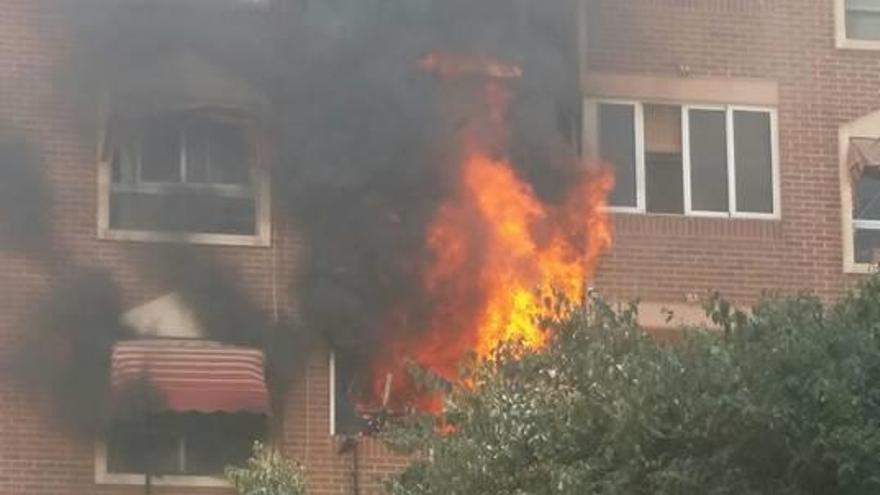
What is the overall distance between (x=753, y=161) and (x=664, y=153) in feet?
2.89

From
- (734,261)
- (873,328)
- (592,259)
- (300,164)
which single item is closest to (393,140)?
(300,164)

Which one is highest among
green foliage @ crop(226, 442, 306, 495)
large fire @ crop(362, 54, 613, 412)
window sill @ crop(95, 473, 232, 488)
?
large fire @ crop(362, 54, 613, 412)

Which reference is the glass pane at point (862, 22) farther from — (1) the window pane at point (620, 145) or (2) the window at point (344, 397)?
(2) the window at point (344, 397)

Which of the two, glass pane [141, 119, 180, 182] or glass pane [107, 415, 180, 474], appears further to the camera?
glass pane [141, 119, 180, 182]

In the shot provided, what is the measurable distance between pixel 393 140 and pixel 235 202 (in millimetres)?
1580

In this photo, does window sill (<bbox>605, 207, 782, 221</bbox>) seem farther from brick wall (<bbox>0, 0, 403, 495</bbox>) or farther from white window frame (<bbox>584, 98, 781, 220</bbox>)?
brick wall (<bbox>0, 0, 403, 495</bbox>)

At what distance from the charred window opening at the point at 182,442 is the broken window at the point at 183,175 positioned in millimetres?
1732

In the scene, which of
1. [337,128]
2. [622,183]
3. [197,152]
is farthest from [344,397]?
[622,183]

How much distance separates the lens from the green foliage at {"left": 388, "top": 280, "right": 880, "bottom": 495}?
1107 centimetres

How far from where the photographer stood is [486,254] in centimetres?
1839

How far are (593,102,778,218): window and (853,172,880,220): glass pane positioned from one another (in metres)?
0.90

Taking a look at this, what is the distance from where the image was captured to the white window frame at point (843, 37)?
1997cm

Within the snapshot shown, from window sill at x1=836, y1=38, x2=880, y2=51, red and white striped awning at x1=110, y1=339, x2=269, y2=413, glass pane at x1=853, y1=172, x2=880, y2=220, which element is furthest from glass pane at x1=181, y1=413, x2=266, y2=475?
window sill at x1=836, y1=38, x2=880, y2=51

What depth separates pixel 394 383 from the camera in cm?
1809
